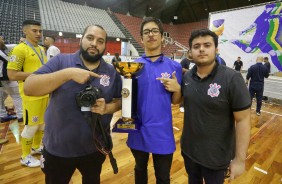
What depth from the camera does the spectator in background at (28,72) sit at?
2.15 m

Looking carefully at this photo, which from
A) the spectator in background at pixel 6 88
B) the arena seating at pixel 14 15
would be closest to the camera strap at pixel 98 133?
the spectator in background at pixel 6 88

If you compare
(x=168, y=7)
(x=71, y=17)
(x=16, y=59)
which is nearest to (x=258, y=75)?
(x=16, y=59)

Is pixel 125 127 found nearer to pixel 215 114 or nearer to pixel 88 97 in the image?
pixel 88 97

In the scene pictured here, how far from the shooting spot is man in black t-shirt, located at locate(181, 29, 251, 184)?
1.16 metres

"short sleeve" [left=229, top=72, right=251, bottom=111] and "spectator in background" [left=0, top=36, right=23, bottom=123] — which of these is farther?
"spectator in background" [left=0, top=36, right=23, bottom=123]

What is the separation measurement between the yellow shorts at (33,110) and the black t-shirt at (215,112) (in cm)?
179

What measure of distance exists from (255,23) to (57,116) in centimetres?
932

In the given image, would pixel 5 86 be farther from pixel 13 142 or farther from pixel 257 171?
pixel 257 171

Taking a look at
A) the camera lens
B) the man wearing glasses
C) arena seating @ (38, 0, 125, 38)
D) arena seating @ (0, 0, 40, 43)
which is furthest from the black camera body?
arena seating @ (38, 0, 125, 38)

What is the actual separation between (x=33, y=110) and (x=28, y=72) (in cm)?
46

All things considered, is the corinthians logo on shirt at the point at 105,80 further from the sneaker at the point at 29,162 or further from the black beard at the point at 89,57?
the sneaker at the point at 29,162

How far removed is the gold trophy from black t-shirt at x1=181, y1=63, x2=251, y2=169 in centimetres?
40

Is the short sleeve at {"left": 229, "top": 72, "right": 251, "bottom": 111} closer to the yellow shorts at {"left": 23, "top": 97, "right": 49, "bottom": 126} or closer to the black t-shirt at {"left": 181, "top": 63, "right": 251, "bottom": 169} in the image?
the black t-shirt at {"left": 181, "top": 63, "right": 251, "bottom": 169}

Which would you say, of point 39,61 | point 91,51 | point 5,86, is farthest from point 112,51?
point 91,51
